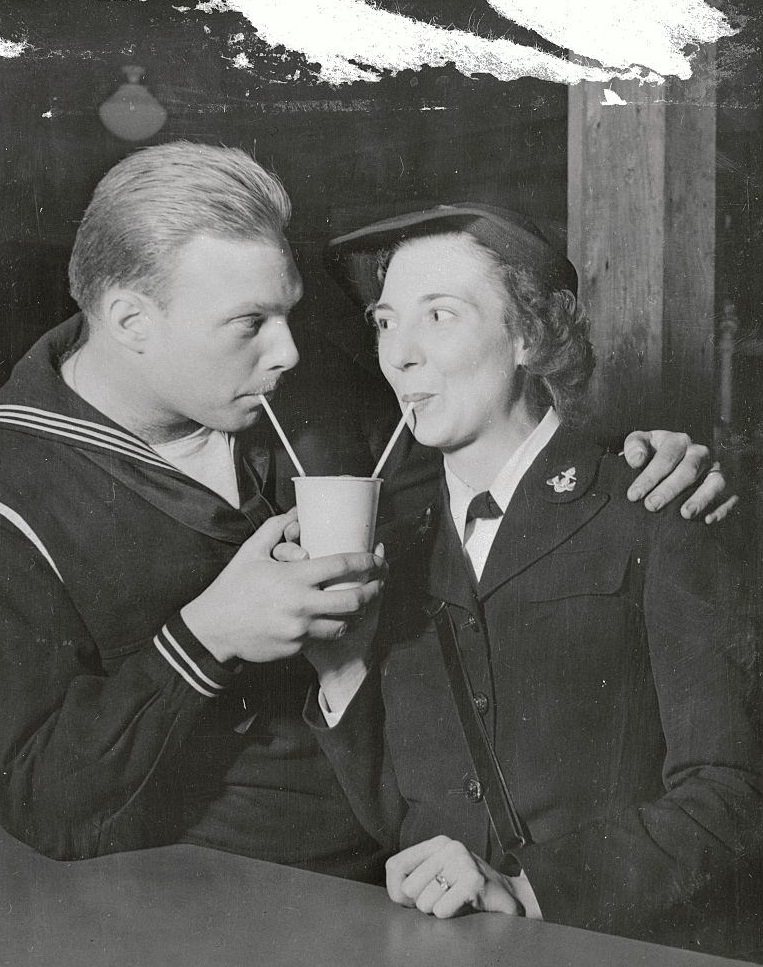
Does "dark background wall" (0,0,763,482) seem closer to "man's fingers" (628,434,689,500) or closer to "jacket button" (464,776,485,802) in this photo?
"man's fingers" (628,434,689,500)


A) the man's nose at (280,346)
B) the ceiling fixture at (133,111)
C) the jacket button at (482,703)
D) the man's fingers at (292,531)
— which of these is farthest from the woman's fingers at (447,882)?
the ceiling fixture at (133,111)

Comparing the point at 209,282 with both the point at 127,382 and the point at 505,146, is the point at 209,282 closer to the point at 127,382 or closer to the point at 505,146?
the point at 127,382

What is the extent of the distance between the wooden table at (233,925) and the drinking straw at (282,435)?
2.53 feet

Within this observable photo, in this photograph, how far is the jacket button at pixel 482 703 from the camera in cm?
202

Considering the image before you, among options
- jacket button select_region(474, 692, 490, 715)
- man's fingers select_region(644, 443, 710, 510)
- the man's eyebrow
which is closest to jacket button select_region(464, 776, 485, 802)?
jacket button select_region(474, 692, 490, 715)

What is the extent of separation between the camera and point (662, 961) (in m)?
1.89

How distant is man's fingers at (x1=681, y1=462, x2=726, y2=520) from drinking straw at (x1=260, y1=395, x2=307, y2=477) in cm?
73

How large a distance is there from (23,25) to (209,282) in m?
0.71

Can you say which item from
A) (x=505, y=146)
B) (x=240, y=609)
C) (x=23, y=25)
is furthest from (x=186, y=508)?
(x=23, y=25)

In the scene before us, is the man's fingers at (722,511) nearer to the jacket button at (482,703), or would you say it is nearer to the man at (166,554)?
the jacket button at (482,703)

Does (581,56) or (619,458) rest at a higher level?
(581,56)

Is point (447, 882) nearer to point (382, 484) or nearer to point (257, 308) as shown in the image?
point (382, 484)

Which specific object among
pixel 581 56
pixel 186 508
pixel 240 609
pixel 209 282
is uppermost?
pixel 581 56

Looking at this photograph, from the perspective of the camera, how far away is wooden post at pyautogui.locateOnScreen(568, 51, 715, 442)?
78.0 inches
